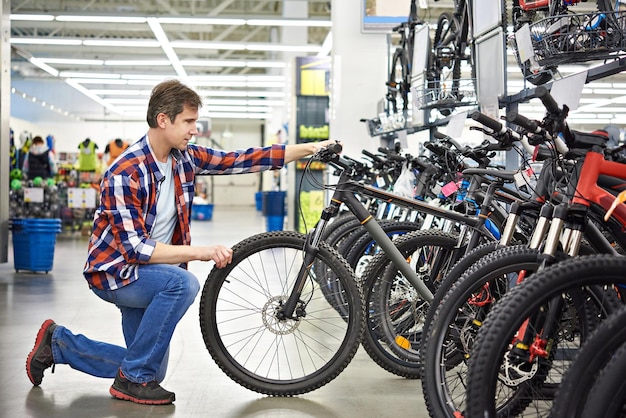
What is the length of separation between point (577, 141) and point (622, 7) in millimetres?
963

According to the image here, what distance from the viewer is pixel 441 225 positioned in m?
4.06

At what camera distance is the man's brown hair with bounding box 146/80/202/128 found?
3.49m

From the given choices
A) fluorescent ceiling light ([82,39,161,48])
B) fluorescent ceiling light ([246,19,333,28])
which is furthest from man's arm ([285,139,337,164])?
fluorescent ceiling light ([82,39,161,48])

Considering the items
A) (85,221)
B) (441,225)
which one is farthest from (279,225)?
(441,225)

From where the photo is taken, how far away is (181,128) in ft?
11.4

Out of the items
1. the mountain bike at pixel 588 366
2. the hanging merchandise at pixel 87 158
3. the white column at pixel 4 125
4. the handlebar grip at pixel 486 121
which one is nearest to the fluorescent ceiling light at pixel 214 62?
the hanging merchandise at pixel 87 158

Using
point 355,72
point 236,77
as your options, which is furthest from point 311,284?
point 236,77

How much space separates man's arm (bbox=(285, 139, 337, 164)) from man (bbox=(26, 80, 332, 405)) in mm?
28

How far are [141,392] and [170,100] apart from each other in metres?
1.19

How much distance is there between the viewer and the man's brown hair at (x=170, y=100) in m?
3.49

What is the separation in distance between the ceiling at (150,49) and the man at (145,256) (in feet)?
15.5

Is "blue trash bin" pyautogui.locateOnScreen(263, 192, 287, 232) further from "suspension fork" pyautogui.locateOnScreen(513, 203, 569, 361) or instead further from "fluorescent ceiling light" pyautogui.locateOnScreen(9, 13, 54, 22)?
"suspension fork" pyautogui.locateOnScreen(513, 203, 569, 361)

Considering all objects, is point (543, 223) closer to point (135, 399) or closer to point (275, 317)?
point (275, 317)

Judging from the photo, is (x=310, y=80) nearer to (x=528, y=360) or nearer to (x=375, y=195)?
(x=375, y=195)
